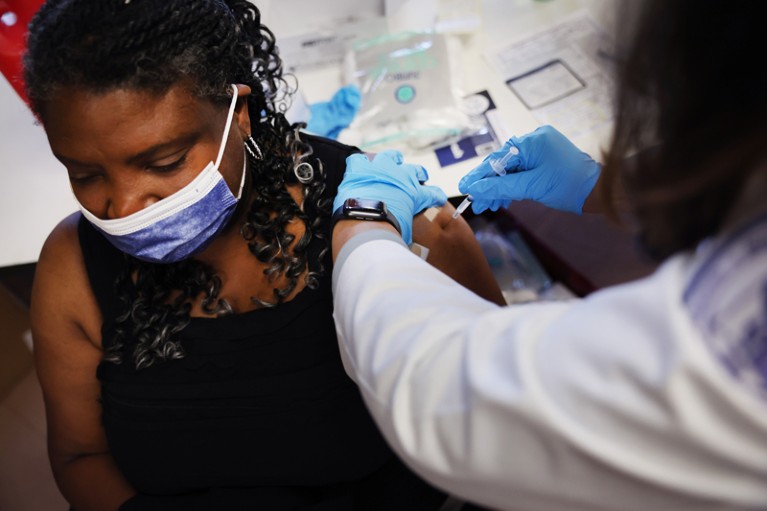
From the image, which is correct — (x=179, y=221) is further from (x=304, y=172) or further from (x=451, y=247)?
(x=451, y=247)

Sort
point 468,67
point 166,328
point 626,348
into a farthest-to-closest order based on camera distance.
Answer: point 468,67 < point 166,328 < point 626,348

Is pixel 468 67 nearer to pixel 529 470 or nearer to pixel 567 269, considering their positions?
pixel 567 269

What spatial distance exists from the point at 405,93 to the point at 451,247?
0.64m

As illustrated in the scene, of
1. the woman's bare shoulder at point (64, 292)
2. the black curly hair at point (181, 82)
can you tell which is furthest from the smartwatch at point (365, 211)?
the woman's bare shoulder at point (64, 292)

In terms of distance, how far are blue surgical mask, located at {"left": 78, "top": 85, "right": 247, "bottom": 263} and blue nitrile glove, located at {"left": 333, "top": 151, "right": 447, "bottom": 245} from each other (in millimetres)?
214

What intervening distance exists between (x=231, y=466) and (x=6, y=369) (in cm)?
153

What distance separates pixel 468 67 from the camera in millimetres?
1801

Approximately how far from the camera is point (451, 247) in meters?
1.27

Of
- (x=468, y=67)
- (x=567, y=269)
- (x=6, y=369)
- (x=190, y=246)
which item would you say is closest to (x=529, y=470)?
(x=190, y=246)

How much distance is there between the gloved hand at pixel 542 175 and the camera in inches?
44.6

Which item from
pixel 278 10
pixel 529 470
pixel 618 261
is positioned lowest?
pixel 618 261

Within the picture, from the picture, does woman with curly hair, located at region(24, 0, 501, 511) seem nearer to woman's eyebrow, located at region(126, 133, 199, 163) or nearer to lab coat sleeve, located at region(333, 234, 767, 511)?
woman's eyebrow, located at region(126, 133, 199, 163)

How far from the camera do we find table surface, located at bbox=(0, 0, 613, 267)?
1.56 metres

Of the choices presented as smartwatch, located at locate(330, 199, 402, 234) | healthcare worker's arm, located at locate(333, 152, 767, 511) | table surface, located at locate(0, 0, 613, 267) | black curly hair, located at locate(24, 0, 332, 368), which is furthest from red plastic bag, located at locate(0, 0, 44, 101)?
healthcare worker's arm, located at locate(333, 152, 767, 511)
